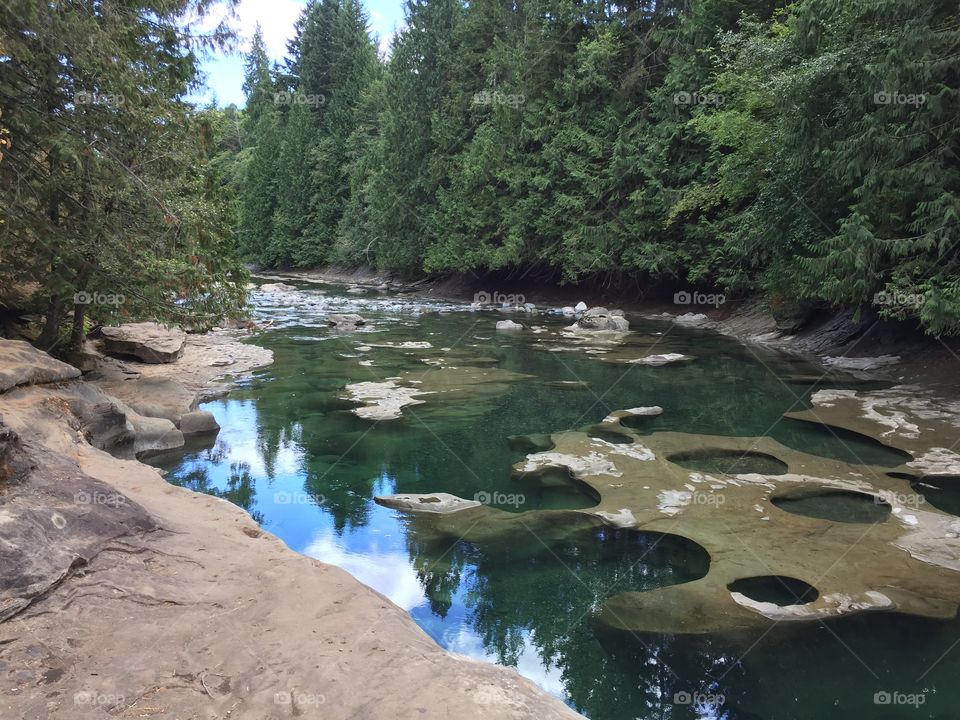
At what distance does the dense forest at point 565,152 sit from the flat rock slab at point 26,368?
1.91m

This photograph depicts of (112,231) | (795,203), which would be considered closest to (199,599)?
(112,231)

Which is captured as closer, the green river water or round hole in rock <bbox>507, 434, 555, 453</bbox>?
the green river water

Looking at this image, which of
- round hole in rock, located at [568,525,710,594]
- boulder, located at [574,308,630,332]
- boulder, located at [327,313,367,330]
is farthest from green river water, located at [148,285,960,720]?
boulder, located at [574,308,630,332]

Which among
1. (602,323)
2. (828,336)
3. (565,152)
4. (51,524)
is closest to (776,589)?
(51,524)

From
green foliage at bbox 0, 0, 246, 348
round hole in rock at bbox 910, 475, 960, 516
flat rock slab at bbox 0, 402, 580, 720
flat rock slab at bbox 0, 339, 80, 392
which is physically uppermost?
green foliage at bbox 0, 0, 246, 348

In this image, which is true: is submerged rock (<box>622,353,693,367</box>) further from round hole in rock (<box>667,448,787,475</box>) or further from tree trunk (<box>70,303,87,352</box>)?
tree trunk (<box>70,303,87,352</box>)

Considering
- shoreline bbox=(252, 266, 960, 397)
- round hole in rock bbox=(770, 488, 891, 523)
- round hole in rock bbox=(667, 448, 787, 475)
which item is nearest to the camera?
round hole in rock bbox=(770, 488, 891, 523)

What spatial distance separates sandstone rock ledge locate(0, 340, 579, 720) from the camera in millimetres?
3174

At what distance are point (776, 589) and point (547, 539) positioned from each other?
6.96ft

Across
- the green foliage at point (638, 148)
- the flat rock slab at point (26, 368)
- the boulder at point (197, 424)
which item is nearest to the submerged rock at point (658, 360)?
the green foliage at point (638, 148)

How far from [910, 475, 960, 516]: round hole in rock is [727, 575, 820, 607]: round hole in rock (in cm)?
274

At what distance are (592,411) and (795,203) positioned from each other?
7.64 meters

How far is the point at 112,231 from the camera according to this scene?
10234 mm

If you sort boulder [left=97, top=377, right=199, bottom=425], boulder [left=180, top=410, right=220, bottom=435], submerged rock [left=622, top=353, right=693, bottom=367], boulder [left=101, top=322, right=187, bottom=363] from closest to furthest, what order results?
boulder [left=180, top=410, right=220, bottom=435]
boulder [left=97, top=377, right=199, bottom=425]
boulder [left=101, top=322, right=187, bottom=363]
submerged rock [left=622, top=353, right=693, bottom=367]
